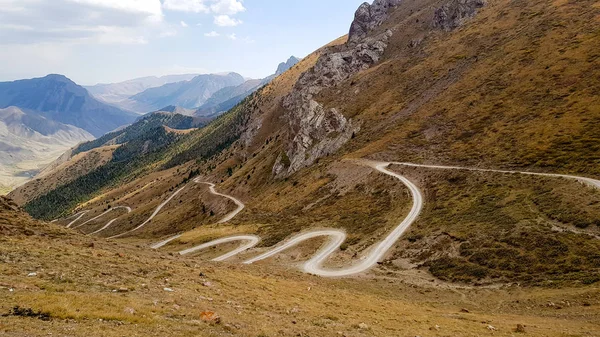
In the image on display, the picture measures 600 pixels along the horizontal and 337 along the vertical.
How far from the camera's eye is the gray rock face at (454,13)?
15062 cm

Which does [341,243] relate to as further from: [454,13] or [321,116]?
[454,13]

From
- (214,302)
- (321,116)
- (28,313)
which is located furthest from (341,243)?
(321,116)

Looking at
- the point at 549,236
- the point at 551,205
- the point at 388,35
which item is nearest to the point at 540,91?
the point at 551,205

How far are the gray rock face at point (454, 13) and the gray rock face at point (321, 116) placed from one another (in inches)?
992

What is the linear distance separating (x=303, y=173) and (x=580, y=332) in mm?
A: 88870

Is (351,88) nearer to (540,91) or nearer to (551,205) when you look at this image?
(540,91)

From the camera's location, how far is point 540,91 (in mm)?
85812

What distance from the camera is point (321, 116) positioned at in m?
133

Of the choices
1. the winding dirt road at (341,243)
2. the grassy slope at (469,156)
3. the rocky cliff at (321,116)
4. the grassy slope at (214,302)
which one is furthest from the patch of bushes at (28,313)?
the rocky cliff at (321,116)

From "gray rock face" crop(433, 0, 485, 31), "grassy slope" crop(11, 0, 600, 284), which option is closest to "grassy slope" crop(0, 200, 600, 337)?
"grassy slope" crop(11, 0, 600, 284)

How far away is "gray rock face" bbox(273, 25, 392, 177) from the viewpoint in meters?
120

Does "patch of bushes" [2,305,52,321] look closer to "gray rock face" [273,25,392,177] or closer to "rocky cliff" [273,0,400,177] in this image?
"gray rock face" [273,25,392,177]

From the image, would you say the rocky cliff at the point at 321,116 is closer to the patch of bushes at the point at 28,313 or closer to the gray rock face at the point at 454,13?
the gray rock face at the point at 454,13

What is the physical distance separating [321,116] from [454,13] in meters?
77.9
